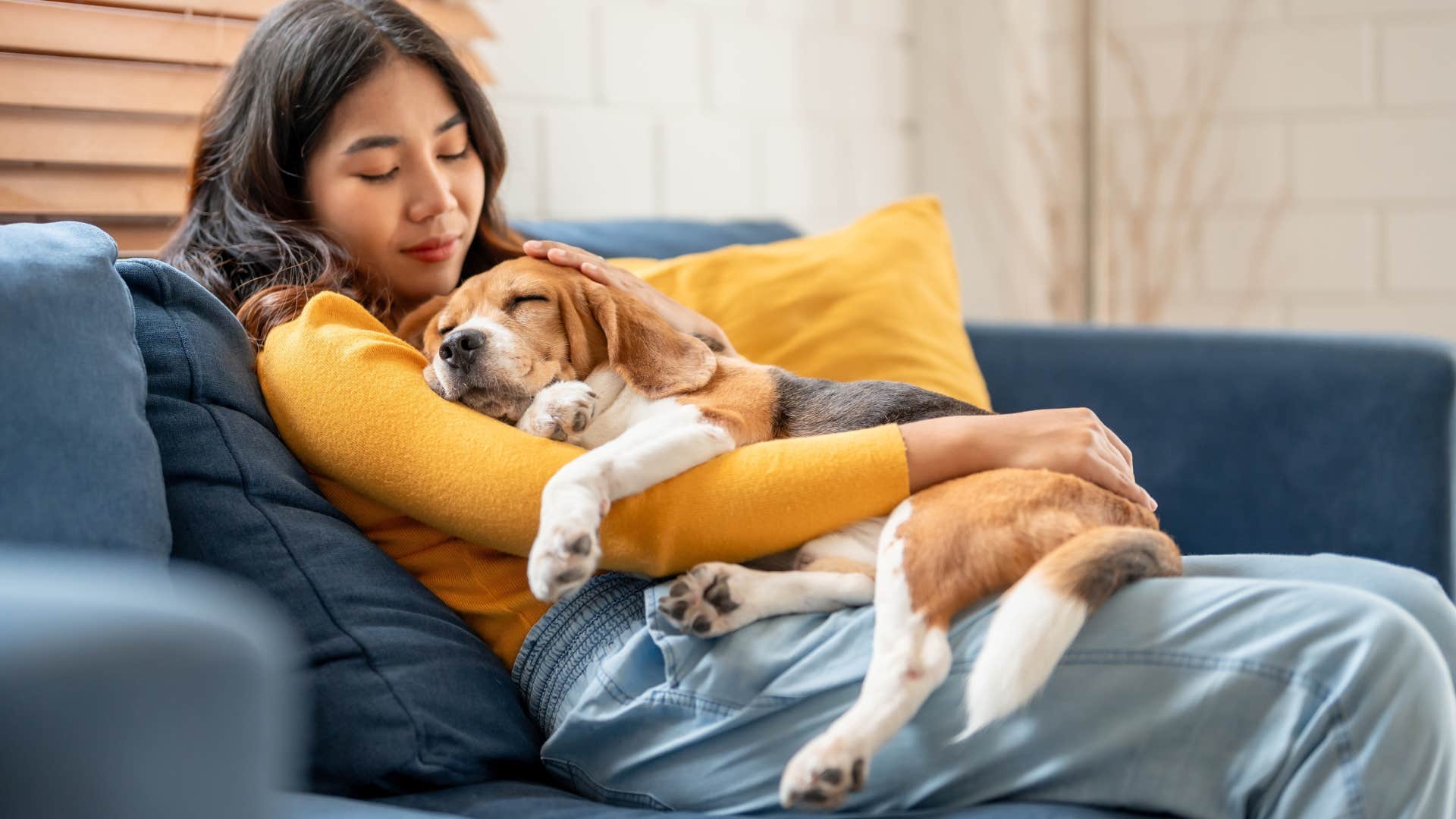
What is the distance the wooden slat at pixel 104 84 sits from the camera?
1.71 meters

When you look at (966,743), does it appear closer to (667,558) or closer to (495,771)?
(667,558)

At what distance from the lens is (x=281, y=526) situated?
1292mm

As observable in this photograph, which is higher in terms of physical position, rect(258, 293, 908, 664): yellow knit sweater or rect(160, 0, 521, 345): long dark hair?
rect(160, 0, 521, 345): long dark hair

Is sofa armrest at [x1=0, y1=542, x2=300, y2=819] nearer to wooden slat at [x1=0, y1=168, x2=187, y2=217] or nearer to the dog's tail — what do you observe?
the dog's tail

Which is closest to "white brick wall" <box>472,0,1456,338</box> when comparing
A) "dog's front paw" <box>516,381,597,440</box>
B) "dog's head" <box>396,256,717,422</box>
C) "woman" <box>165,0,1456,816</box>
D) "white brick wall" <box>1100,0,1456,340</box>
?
"white brick wall" <box>1100,0,1456,340</box>

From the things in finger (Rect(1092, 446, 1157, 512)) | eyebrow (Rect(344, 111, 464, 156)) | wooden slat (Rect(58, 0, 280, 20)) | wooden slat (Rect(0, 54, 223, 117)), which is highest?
wooden slat (Rect(58, 0, 280, 20))

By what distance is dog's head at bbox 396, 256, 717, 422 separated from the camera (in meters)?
1.42

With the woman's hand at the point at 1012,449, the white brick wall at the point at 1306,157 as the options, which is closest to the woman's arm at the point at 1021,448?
the woman's hand at the point at 1012,449

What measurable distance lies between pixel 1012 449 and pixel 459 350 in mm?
619

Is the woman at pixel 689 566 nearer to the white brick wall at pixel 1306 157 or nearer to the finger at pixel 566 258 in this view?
the finger at pixel 566 258

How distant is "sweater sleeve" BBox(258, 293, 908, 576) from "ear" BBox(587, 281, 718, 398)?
6.3 inches

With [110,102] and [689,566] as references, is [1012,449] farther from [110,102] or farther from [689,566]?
[110,102]

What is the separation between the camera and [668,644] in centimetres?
125

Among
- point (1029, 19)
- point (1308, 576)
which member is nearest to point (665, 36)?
point (1029, 19)
